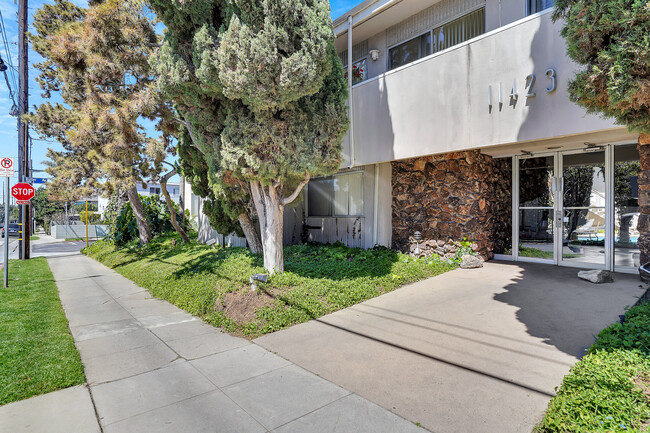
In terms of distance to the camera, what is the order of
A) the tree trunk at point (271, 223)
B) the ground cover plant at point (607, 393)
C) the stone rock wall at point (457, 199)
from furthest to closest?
the stone rock wall at point (457, 199) < the tree trunk at point (271, 223) < the ground cover plant at point (607, 393)

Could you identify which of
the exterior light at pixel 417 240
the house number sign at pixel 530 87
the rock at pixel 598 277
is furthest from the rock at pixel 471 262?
the house number sign at pixel 530 87

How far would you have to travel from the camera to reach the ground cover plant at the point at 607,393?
2371 millimetres

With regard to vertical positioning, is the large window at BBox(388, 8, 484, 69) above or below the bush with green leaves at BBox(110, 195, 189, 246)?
above

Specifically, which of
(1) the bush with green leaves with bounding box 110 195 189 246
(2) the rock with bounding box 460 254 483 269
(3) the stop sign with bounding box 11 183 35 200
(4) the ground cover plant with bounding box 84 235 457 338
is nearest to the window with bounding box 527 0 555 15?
(2) the rock with bounding box 460 254 483 269

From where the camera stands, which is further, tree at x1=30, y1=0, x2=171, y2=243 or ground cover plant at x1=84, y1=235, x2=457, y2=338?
tree at x1=30, y1=0, x2=171, y2=243

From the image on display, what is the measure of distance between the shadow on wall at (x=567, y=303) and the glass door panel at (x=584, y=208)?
0.50 m

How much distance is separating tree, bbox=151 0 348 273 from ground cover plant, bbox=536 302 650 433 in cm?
446

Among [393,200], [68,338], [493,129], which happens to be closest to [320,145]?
[493,129]

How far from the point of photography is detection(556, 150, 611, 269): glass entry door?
686 cm

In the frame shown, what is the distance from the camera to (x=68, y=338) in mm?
4855

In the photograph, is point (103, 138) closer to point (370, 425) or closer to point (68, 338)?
point (68, 338)

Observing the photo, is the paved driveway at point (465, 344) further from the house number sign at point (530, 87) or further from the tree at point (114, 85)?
the tree at point (114, 85)

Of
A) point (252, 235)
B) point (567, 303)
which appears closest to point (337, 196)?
point (252, 235)

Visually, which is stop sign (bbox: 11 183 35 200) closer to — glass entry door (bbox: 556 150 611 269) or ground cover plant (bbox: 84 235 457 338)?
ground cover plant (bbox: 84 235 457 338)
